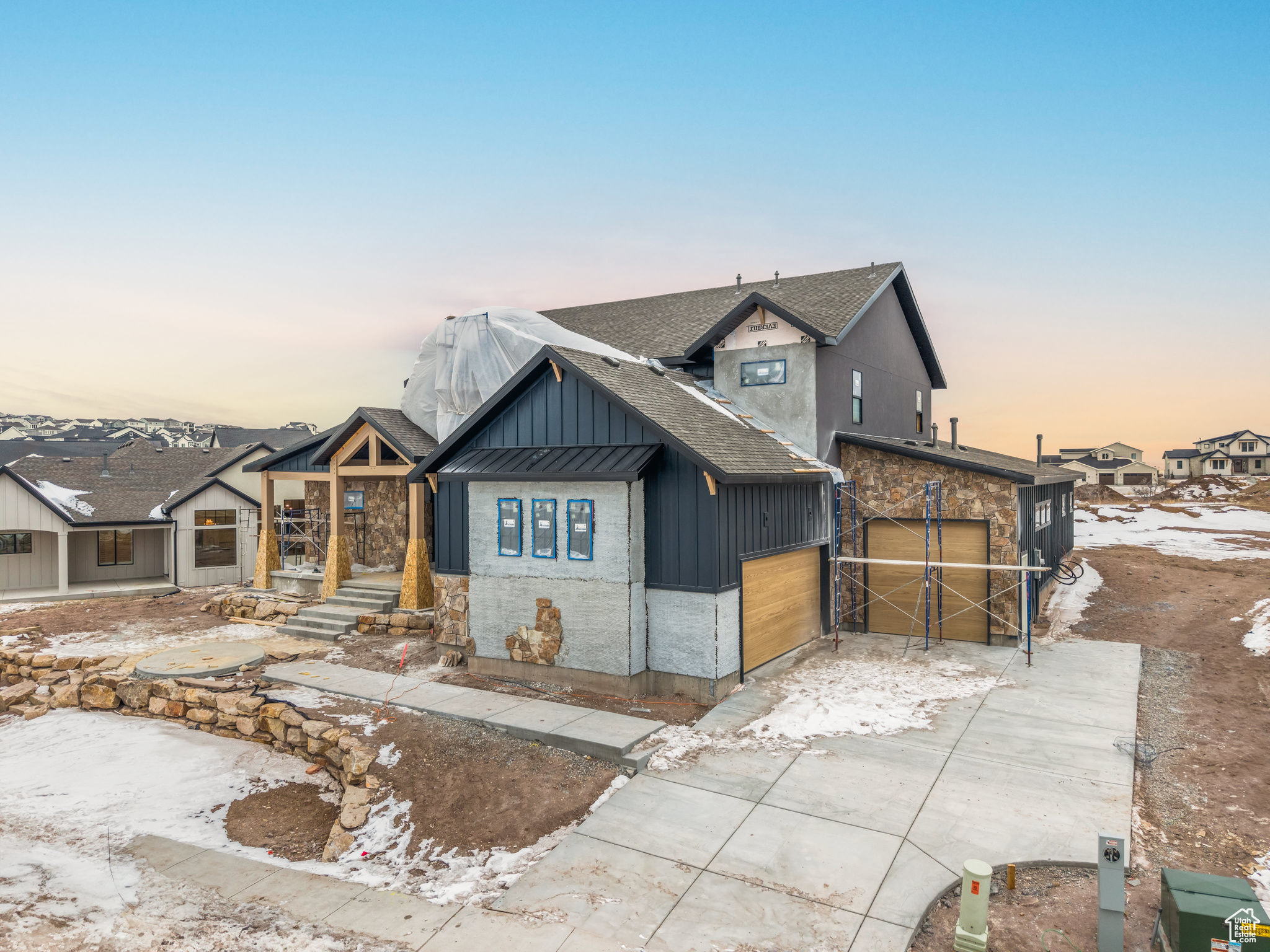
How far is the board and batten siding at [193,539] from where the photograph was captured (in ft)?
76.1

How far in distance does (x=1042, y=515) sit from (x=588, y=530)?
45.7ft

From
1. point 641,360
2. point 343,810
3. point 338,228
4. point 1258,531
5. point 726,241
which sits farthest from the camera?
point 1258,531

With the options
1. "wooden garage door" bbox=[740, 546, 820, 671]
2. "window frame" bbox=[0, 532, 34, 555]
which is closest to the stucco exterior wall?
"wooden garage door" bbox=[740, 546, 820, 671]

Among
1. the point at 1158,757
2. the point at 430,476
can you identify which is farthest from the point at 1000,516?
the point at 430,476

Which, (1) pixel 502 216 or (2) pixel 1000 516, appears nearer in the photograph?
(2) pixel 1000 516

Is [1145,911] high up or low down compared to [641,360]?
down

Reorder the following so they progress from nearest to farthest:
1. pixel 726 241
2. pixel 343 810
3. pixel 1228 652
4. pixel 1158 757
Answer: pixel 343 810 < pixel 1158 757 < pixel 1228 652 < pixel 726 241

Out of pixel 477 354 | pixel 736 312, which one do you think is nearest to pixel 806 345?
pixel 736 312

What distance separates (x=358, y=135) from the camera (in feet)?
53.0

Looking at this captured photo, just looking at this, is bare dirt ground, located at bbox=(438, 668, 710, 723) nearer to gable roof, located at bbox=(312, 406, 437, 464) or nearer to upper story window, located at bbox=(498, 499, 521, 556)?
upper story window, located at bbox=(498, 499, 521, 556)

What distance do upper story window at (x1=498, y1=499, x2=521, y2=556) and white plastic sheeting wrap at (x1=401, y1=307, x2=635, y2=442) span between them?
19.5 feet

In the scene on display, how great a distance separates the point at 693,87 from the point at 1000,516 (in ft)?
39.7

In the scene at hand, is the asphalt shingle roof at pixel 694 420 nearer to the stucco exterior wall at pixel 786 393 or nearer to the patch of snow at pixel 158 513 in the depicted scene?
the stucco exterior wall at pixel 786 393

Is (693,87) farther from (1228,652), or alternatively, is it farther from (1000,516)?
(1228,652)
